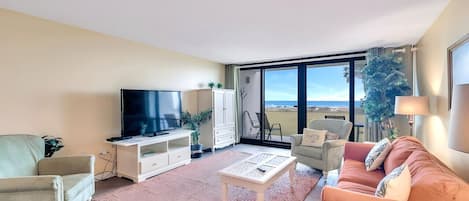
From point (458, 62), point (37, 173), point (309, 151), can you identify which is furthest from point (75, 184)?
point (458, 62)

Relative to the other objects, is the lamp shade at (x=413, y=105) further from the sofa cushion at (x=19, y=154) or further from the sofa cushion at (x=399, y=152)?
the sofa cushion at (x=19, y=154)

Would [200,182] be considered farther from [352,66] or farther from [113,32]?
[352,66]

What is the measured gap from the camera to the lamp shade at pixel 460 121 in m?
1.07

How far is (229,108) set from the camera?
600 cm

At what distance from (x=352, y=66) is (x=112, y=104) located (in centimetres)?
472

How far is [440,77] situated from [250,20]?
2328mm

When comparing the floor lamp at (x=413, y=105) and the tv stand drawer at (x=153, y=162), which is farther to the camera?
the tv stand drawer at (x=153, y=162)

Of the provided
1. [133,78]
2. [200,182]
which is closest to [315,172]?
[200,182]

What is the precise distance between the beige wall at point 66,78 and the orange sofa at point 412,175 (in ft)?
11.0

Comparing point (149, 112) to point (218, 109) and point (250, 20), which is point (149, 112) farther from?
point (250, 20)

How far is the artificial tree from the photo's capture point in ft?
12.6

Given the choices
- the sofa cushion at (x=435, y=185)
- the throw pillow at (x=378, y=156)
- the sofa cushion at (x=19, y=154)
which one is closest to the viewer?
the sofa cushion at (x=435, y=185)

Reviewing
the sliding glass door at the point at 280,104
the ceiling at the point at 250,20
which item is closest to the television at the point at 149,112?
the ceiling at the point at 250,20

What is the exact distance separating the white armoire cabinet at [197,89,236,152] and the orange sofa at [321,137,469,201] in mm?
3058
